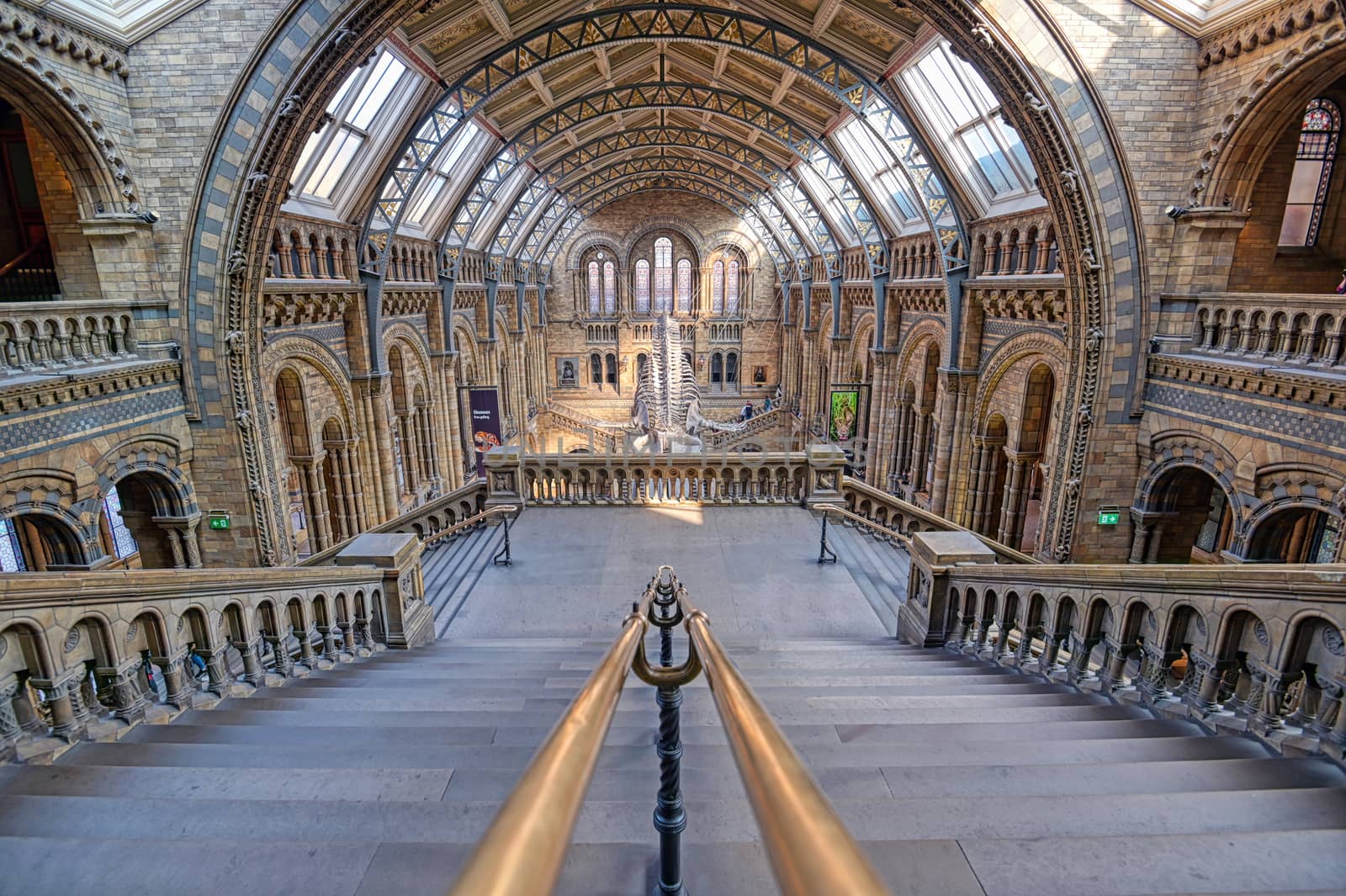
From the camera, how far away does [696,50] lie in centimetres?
1694

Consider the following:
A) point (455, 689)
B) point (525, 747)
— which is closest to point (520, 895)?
point (525, 747)

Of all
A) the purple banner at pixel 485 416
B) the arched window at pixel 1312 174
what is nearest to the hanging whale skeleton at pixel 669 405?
the purple banner at pixel 485 416

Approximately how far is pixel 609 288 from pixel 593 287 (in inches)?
35.5

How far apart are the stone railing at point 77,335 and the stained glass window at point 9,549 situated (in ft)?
17.1

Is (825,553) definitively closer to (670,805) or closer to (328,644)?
(328,644)

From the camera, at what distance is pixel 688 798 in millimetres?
2592

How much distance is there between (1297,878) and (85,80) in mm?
12749

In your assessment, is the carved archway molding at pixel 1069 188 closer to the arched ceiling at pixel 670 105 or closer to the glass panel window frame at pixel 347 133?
the arched ceiling at pixel 670 105

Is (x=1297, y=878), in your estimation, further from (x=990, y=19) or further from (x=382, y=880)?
(x=990, y=19)

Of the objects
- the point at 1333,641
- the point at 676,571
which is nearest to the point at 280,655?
the point at 676,571

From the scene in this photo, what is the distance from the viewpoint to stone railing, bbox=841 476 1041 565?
33.8 ft

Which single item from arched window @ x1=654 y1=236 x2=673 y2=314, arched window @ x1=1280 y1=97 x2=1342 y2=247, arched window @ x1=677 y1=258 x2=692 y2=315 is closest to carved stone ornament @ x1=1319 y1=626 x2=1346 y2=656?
arched window @ x1=1280 y1=97 x2=1342 y2=247

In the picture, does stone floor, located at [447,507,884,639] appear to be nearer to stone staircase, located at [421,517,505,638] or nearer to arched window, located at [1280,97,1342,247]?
stone staircase, located at [421,517,505,638]

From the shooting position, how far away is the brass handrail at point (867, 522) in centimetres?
936
